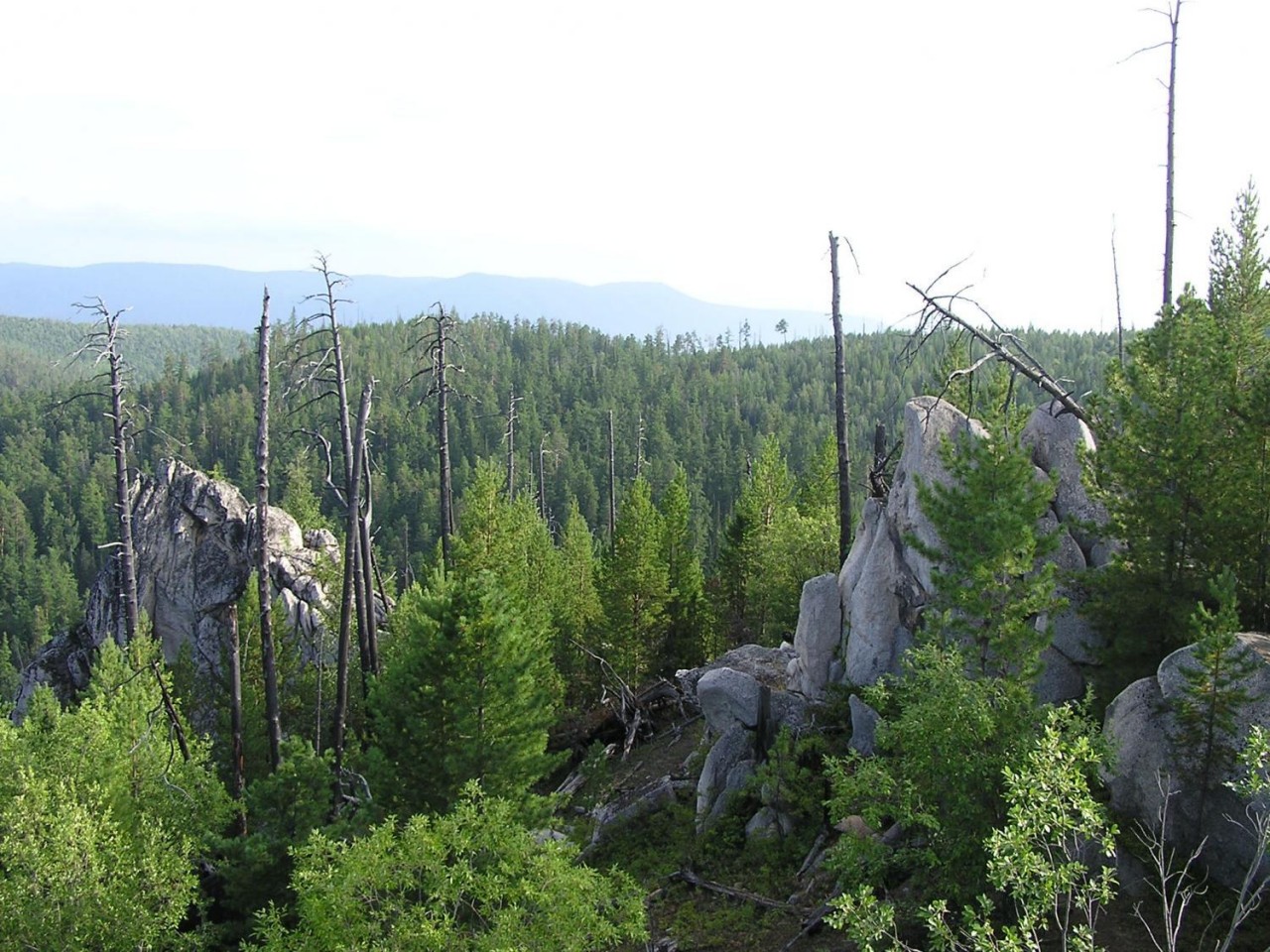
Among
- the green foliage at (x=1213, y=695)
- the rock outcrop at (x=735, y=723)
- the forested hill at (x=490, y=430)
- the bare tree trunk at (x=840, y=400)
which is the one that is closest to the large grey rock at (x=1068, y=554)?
the green foliage at (x=1213, y=695)

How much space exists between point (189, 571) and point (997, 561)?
4149 cm

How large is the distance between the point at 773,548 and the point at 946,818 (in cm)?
1917

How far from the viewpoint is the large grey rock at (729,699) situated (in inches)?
736

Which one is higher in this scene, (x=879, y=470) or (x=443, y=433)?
(x=443, y=433)

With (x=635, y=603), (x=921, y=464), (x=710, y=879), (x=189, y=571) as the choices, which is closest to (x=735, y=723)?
(x=710, y=879)

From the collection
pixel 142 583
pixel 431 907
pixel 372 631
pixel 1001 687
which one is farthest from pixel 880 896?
pixel 142 583

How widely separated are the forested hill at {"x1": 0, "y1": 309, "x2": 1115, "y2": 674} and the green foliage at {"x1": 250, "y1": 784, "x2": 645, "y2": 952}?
71.5 metres

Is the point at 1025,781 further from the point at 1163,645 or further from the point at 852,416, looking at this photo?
the point at 852,416

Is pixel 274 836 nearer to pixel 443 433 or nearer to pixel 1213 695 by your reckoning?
pixel 443 433

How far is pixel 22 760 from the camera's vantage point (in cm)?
1745

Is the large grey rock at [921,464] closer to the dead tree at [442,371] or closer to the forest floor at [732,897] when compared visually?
the forest floor at [732,897]

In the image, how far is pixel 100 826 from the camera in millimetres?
14867

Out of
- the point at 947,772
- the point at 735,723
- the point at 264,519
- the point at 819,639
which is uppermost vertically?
the point at 264,519

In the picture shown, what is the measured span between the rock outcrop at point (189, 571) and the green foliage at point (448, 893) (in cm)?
2924
